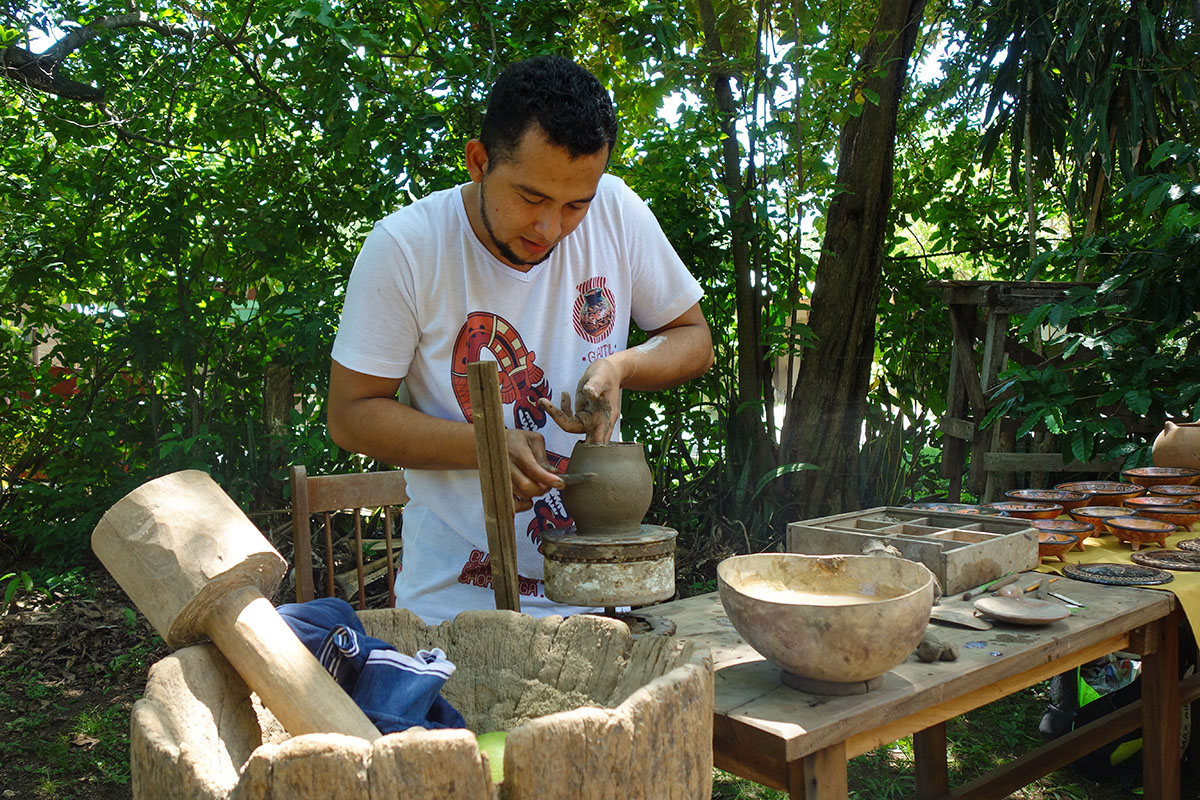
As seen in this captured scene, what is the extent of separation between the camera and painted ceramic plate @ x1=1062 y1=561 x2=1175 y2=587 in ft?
7.42

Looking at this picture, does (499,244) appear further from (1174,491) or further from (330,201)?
(330,201)

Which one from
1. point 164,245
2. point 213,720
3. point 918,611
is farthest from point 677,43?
point 213,720

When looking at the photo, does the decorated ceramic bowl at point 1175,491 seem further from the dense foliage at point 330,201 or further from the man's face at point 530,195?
the man's face at point 530,195

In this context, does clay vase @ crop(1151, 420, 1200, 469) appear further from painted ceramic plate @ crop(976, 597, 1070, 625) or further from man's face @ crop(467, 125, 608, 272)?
man's face @ crop(467, 125, 608, 272)

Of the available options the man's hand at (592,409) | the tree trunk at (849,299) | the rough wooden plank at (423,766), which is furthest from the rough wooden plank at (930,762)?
the tree trunk at (849,299)

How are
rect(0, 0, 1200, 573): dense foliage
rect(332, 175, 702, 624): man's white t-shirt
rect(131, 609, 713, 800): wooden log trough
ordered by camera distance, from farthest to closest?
rect(0, 0, 1200, 573): dense foliage < rect(332, 175, 702, 624): man's white t-shirt < rect(131, 609, 713, 800): wooden log trough

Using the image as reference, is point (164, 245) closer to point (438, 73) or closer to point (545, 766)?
point (438, 73)

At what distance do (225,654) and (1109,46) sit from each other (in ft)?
20.9

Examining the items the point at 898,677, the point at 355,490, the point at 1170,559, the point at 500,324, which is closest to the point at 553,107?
the point at 500,324

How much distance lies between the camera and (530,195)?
187 centimetres

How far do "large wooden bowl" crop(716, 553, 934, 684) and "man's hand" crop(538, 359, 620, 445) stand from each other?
1.25 feet

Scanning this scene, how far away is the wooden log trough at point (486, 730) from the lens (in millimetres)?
936

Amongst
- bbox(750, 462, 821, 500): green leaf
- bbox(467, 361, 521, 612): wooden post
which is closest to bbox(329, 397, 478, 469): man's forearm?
bbox(467, 361, 521, 612): wooden post

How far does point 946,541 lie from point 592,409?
102cm
